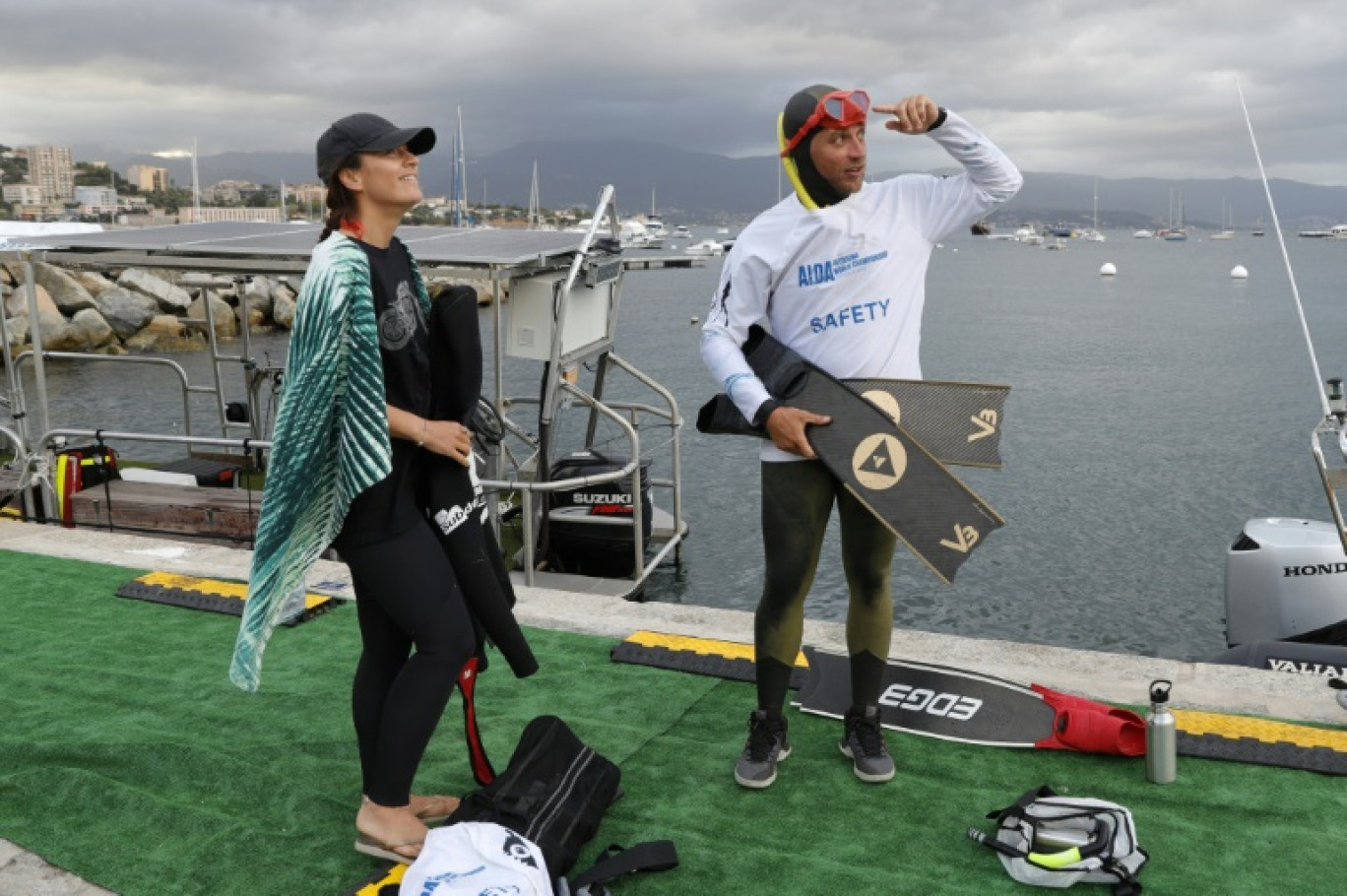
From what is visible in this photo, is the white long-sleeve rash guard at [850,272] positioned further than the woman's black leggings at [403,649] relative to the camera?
Yes

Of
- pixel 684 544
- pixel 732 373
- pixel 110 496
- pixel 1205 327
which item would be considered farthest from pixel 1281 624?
pixel 1205 327

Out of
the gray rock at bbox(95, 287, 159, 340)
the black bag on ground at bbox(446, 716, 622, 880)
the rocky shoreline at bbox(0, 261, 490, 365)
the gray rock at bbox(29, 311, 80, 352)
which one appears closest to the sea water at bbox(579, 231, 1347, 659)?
the black bag on ground at bbox(446, 716, 622, 880)

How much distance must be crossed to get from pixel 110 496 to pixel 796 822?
24.7 ft

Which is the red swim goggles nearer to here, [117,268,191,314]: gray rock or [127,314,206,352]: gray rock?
[127,314,206,352]: gray rock

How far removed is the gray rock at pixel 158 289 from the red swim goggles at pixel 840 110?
36.7 meters

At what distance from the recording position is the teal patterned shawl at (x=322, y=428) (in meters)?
2.81

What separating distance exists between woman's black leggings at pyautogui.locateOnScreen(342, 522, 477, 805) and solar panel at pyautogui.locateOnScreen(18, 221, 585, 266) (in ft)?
15.1

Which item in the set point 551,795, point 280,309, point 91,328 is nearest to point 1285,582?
point 551,795

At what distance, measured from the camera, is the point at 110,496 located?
9242mm

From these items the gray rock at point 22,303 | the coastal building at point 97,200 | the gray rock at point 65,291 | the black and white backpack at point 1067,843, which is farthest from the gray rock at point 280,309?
the coastal building at point 97,200

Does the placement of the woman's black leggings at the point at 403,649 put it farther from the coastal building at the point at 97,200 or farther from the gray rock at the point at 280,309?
the coastal building at the point at 97,200

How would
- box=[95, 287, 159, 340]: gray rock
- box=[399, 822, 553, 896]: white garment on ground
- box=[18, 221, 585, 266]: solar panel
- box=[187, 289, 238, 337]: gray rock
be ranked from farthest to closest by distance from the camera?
box=[187, 289, 238, 337]: gray rock
box=[95, 287, 159, 340]: gray rock
box=[18, 221, 585, 266]: solar panel
box=[399, 822, 553, 896]: white garment on ground

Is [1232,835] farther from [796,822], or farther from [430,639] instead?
[430,639]

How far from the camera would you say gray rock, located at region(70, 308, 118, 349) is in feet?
108
